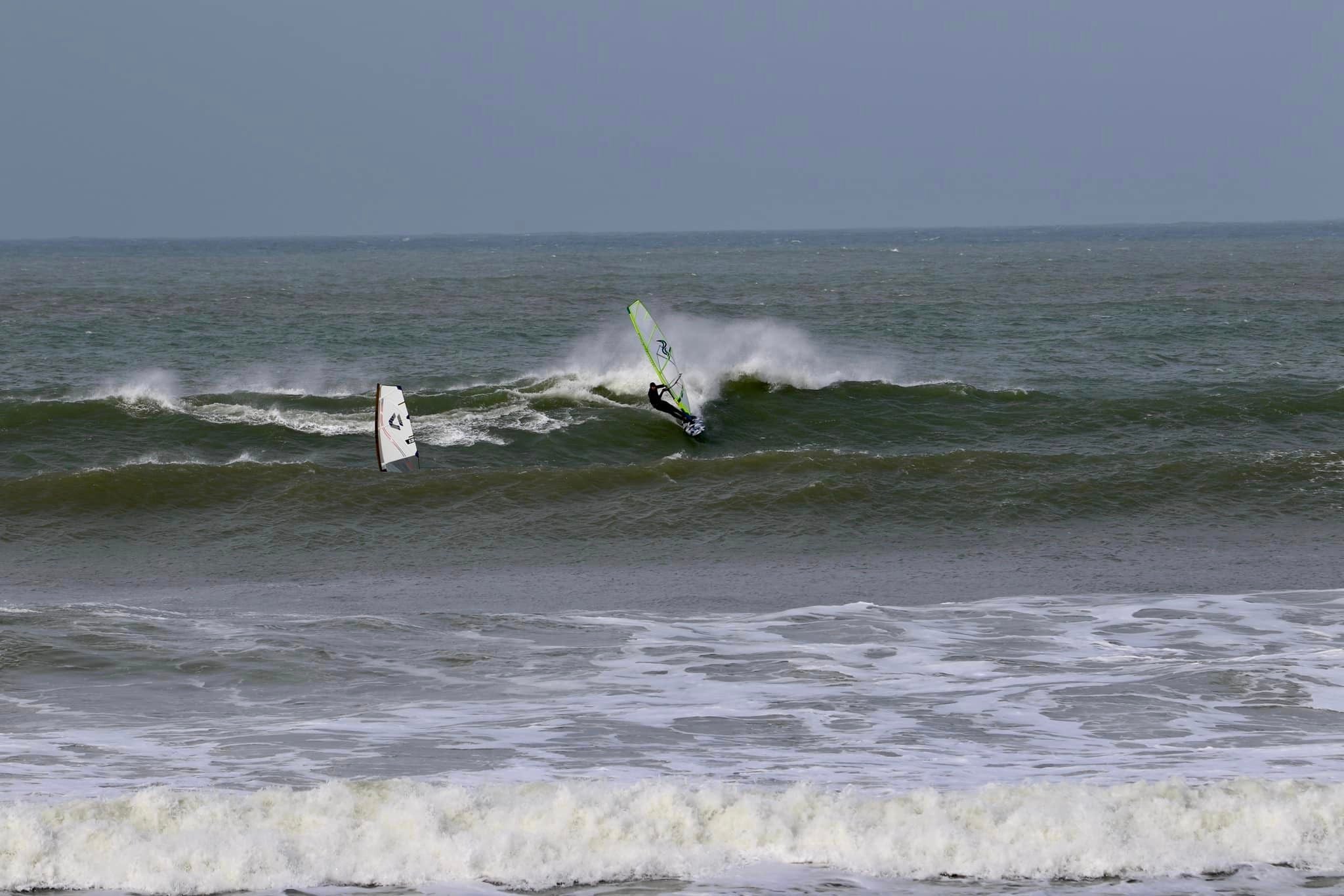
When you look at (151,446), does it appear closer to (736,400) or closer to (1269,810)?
(736,400)

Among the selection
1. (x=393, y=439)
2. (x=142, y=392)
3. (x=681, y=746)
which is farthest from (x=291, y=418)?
(x=681, y=746)

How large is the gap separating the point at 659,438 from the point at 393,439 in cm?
420

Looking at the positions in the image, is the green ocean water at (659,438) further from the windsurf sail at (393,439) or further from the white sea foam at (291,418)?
the windsurf sail at (393,439)

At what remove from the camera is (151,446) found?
19625 mm

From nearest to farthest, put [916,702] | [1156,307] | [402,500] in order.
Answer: [916,702], [402,500], [1156,307]

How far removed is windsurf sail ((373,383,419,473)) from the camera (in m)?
17.9

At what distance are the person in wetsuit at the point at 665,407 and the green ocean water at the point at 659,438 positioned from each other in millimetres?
299

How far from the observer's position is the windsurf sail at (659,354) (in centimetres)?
2133

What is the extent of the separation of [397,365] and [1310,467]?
Result: 1761 cm

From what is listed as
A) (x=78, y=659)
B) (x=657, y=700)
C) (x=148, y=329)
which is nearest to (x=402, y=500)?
(x=78, y=659)

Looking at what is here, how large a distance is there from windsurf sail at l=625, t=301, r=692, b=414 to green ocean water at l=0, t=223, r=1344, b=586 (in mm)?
581

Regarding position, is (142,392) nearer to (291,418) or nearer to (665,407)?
(291,418)

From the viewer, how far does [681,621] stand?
1148 centimetres

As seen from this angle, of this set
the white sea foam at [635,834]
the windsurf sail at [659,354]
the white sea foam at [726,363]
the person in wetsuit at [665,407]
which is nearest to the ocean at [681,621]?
the white sea foam at [635,834]
